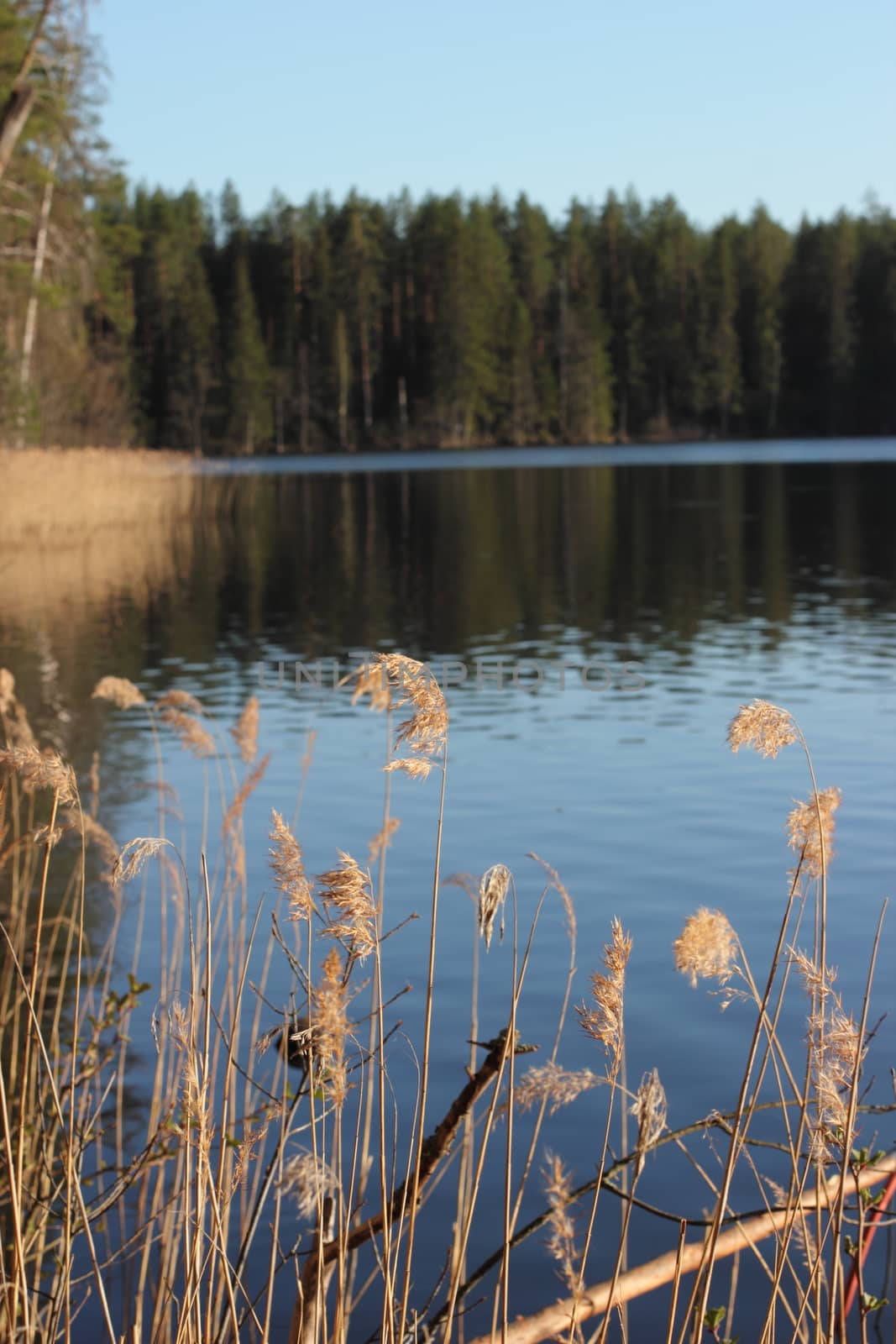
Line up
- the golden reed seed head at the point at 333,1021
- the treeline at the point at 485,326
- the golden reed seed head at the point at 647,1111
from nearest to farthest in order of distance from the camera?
the golden reed seed head at the point at 333,1021, the golden reed seed head at the point at 647,1111, the treeline at the point at 485,326

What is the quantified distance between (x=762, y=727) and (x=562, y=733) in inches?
350

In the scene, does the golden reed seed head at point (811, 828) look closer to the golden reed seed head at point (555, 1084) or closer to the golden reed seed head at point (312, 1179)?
the golden reed seed head at point (555, 1084)

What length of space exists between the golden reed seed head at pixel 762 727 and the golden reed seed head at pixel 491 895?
0.40m

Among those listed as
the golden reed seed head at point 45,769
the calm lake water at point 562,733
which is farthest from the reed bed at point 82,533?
the golden reed seed head at point 45,769

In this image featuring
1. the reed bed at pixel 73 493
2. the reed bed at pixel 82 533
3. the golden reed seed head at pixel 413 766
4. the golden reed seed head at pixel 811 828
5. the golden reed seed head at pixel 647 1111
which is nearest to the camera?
the golden reed seed head at pixel 413 766

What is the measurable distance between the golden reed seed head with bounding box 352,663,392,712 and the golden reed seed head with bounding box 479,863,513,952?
0.33 meters

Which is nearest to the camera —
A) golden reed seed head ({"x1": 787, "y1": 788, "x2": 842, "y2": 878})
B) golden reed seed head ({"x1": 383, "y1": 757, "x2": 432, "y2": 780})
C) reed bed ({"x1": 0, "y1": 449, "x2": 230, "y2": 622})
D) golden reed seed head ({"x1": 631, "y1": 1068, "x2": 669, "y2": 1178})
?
golden reed seed head ({"x1": 383, "y1": 757, "x2": 432, "y2": 780})

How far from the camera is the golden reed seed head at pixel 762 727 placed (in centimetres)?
212

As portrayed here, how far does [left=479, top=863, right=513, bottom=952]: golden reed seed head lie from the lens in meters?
2.18

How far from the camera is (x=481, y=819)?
8477 millimetres

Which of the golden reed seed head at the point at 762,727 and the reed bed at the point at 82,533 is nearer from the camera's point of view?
the golden reed seed head at the point at 762,727

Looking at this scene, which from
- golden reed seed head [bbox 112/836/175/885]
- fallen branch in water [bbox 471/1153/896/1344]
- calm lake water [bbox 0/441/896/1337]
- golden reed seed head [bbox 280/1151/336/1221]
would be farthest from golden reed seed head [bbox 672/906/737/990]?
calm lake water [bbox 0/441/896/1337]

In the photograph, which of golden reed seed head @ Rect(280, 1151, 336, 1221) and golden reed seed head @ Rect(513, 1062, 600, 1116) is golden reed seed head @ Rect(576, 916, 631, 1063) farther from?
golden reed seed head @ Rect(280, 1151, 336, 1221)

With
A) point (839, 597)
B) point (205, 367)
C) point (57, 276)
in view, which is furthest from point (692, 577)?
point (205, 367)
